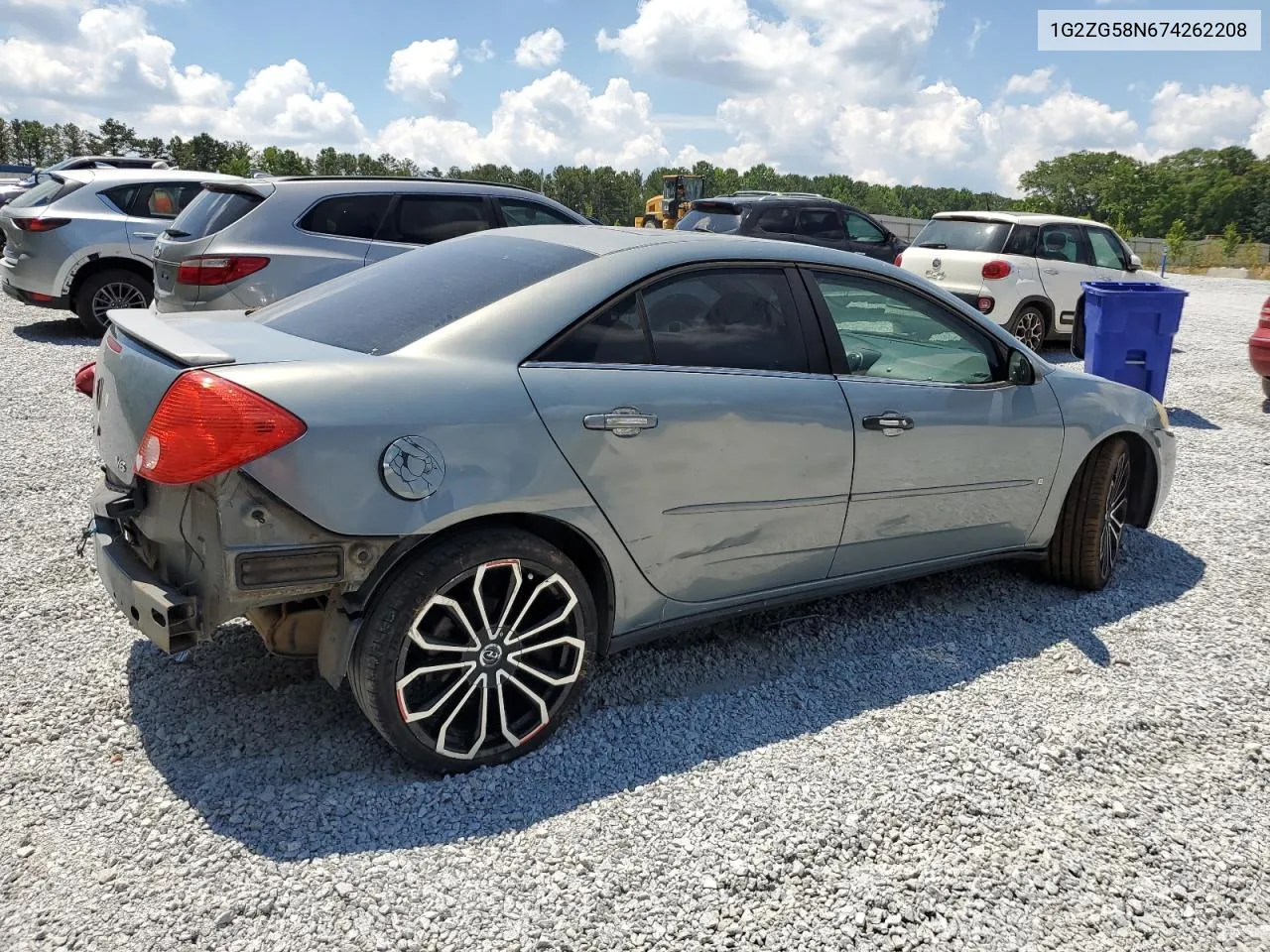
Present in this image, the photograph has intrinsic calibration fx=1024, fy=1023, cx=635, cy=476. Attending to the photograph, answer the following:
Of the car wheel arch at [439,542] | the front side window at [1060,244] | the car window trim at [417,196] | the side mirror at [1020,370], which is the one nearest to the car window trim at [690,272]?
the car wheel arch at [439,542]

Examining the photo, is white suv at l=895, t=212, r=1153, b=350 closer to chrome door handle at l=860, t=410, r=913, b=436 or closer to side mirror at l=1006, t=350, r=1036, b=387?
side mirror at l=1006, t=350, r=1036, b=387

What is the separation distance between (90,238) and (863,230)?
10165mm

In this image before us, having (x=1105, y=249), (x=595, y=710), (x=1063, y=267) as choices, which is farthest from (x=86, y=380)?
(x=1105, y=249)

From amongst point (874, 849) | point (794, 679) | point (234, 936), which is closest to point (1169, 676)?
point (794, 679)

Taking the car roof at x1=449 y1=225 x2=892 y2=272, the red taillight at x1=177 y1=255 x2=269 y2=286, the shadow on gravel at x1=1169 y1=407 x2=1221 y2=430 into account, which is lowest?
the shadow on gravel at x1=1169 y1=407 x2=1221 y2=430

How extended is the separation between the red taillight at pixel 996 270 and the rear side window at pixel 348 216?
704 cm

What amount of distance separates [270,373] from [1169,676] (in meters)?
3.41

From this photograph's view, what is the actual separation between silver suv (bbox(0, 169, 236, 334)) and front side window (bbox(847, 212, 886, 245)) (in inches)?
346

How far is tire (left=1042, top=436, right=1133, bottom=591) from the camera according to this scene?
4.59 metres

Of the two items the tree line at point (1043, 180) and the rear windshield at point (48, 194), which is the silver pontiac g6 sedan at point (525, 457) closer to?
the rear windshield at point (48, 194)

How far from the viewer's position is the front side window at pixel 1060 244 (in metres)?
12.1

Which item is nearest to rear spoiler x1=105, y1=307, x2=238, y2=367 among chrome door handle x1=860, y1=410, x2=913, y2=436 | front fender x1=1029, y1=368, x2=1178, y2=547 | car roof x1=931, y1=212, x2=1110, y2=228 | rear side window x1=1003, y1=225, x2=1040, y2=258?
chrome door handle x1=860, y1=410, x2=913, y2=436

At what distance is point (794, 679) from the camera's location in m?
3.74

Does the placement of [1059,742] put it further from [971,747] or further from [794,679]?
[794,679]
